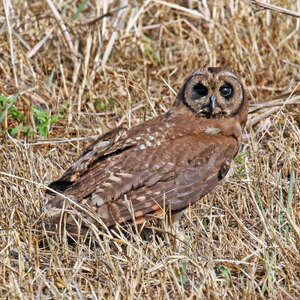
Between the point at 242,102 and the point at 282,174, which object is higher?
the point at 242,102

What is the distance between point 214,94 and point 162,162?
0.61 metres

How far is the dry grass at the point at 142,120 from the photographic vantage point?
9.93 ft

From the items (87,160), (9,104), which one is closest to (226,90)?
(87,160)

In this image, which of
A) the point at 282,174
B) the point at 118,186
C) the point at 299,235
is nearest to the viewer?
the point at 299,235

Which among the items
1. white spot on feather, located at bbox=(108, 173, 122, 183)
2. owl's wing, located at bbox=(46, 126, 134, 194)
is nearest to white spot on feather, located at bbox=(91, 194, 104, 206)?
white spot on feather, located at bbox=(108, 173, 122, 183)

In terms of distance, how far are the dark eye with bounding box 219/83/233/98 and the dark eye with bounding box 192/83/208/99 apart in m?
0.10

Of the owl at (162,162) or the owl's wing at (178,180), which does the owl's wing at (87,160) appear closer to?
the owl at (162,162)

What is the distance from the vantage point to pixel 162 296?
288cm

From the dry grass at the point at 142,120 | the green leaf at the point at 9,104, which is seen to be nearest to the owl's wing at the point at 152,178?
the dry grass at the point at 142,120

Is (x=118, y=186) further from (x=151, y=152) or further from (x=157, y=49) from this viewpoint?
(x=157, y=49)

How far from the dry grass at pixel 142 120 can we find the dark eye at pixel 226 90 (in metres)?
0.34

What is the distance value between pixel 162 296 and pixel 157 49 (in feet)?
11.0

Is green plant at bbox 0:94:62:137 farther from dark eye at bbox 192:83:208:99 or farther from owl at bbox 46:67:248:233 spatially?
dark eye at bbox 192:83:208:99

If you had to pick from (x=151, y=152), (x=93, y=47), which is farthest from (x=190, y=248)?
(x=93, y=47)
